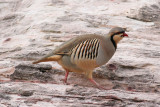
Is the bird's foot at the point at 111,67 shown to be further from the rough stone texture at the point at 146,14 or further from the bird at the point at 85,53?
the rough stone texture at the point at 146,14

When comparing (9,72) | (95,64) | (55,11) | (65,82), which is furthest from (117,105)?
(55,11)

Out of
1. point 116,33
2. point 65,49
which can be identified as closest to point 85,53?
point 65,49

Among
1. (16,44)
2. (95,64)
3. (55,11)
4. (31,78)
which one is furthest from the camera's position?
(55,11)

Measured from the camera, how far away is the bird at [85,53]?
5.50 meters

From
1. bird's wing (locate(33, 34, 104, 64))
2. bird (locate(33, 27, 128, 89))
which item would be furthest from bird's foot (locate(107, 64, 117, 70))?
bird's wing (locate(33, 34, 104, 64))

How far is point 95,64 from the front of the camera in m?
5.55

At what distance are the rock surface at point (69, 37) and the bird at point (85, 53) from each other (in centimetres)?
41

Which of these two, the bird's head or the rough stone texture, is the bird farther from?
the rough stone texture

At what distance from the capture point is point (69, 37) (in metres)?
7.27

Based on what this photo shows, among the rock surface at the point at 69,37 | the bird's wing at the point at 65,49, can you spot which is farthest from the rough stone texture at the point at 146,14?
the bird's wing at the point at 65,49

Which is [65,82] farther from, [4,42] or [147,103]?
[4,42]

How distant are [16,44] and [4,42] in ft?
1.47

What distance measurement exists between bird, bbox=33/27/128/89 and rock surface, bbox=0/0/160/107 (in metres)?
0.41

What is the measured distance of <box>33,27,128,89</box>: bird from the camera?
550 centimetres
